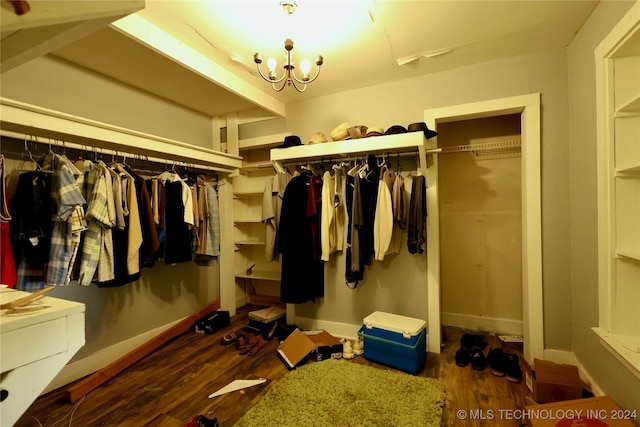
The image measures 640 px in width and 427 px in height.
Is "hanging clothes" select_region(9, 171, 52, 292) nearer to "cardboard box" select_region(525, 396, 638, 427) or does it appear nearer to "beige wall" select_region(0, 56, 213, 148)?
"beige wall" select_region(0, 56, 213, 148)

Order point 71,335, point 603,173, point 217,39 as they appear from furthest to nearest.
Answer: point 217,39
point 603,173
point 71,335

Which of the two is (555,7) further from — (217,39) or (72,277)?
(72,277)

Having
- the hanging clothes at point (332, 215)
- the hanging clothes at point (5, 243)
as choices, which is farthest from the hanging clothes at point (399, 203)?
the hanging clothes at point (5, 243)

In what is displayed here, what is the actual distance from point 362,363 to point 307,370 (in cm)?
45

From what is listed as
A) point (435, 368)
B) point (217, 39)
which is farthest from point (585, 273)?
point (217, 39)

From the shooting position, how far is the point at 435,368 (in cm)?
215

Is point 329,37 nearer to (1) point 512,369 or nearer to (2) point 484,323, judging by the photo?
(1) point 512,369

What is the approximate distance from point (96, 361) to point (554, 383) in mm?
3084

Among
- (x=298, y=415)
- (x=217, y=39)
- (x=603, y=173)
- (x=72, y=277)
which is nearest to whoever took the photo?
(x=603, y=173)

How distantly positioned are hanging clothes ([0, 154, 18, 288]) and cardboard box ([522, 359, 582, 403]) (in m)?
3.00

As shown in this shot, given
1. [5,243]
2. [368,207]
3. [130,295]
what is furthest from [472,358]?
[5,243]

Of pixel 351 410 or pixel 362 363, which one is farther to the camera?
pixel 362 363

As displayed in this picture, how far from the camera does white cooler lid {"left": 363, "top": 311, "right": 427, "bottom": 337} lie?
2098mm

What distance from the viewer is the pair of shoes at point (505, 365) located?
1969mm
